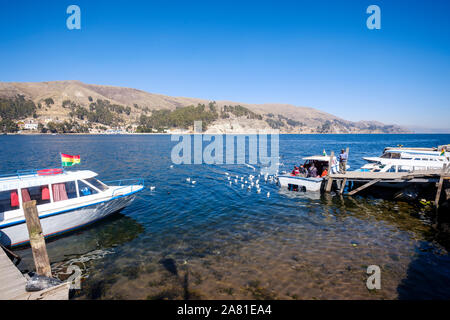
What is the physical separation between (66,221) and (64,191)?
1922 millimetres

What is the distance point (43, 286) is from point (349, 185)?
2965 centimetres

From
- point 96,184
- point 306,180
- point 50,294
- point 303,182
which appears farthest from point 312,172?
point 50,294

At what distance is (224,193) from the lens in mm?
24141

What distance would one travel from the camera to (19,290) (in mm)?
7777

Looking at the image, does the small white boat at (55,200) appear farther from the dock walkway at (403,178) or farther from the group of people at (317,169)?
the dock walkway at (403,178)

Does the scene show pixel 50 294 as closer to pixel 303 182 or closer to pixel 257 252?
pixel 257 252

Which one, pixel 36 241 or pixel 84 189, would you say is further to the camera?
pixel 84 189

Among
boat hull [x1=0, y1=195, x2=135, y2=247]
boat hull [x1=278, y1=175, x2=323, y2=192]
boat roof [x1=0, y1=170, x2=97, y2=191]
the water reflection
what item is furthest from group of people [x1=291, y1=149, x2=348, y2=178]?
boat roof [x1=0, y1=170, x2=97, y2=191]

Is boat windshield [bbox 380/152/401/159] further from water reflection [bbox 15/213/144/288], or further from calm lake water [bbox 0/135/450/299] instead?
water reflection [bbox 15/213/144/288]

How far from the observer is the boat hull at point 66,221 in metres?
12.2

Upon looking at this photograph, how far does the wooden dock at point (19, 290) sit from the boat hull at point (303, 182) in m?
21.2

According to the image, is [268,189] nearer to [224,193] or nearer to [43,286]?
[224,193]

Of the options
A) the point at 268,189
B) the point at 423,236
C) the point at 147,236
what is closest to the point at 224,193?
the point at 268,189

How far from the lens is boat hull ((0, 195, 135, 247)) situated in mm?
12234
